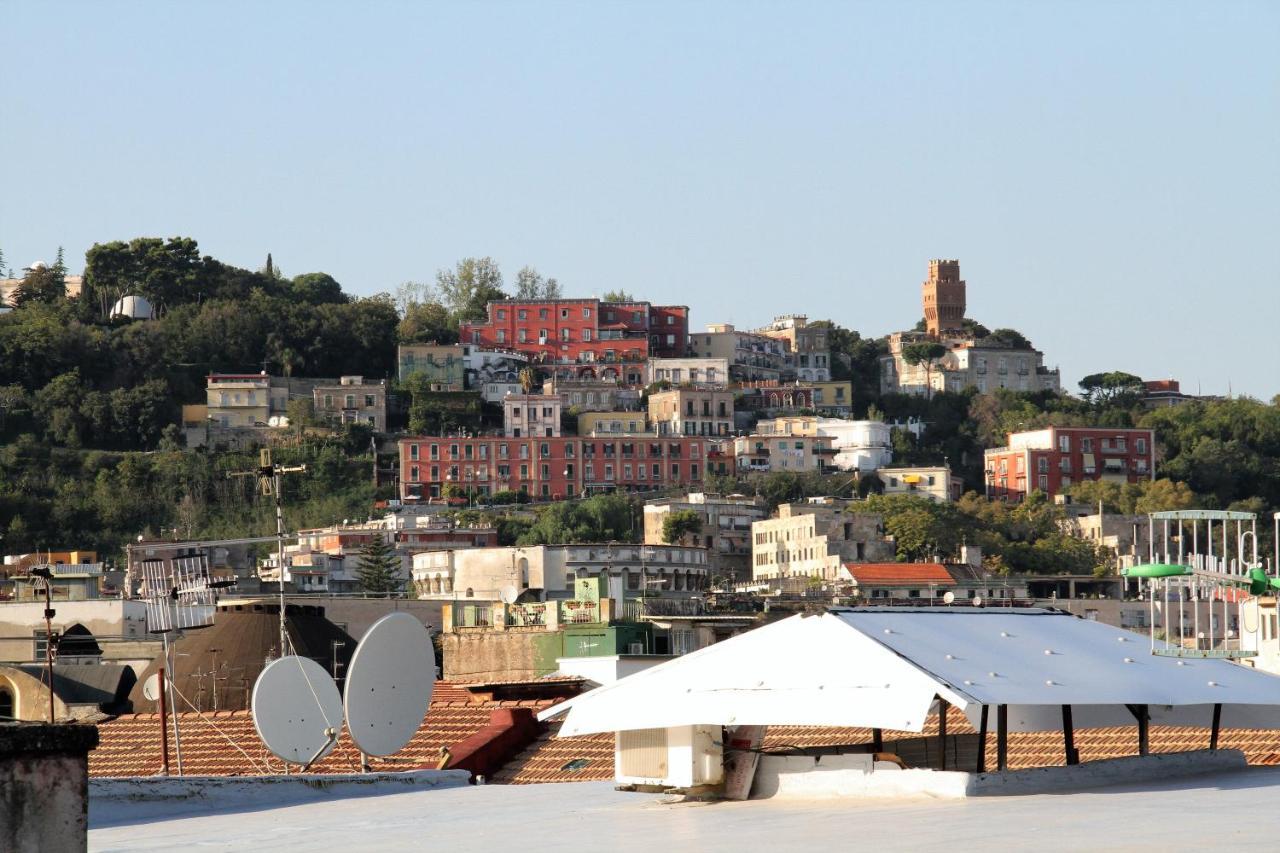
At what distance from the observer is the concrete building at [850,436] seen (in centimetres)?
13250

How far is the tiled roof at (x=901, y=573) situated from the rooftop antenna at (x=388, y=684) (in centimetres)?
7496

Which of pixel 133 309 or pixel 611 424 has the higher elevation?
pixel 133 309

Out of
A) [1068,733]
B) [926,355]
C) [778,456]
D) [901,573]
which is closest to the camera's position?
[1068,733]

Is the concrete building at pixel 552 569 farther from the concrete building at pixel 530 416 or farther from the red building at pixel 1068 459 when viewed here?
the red building at pixel 1068 459

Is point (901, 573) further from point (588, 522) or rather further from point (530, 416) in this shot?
point (530, 416)

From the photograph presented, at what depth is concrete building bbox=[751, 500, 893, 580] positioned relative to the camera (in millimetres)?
106500

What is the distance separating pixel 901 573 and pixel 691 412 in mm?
42112

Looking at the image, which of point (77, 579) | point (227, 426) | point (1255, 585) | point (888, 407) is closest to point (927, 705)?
point (1255, 585)

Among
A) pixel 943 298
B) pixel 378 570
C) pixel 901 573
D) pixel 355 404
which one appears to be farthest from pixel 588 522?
pixel 943 298

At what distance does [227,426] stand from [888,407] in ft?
139

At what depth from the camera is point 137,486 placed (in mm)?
121938

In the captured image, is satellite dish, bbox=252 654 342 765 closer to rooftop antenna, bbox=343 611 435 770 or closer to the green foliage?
rooftop antenna, bbox=343 611 435 770

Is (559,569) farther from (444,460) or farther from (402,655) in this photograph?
(402,655)

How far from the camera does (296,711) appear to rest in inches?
762
